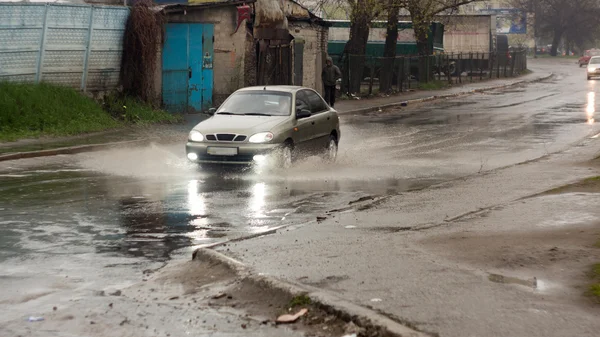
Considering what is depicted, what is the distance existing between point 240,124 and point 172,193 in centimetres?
282

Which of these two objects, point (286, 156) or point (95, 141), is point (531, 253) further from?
point (95, 141)

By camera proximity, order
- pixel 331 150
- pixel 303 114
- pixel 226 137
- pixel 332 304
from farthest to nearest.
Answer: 1. pixel 331 150
2. pixel 303 114
3. pixel 226 137
4. pixel 332 304

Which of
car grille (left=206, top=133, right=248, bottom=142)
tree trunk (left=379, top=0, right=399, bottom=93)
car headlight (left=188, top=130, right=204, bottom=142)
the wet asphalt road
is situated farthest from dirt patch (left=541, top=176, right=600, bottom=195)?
tree trunk (left=379, top=0, right=399, bottom=93)

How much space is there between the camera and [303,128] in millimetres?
17375

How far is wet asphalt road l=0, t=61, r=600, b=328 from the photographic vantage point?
944cm

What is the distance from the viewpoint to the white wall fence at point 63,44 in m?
22.4

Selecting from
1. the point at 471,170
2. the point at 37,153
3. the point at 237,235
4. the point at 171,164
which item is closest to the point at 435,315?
the point at 237,235

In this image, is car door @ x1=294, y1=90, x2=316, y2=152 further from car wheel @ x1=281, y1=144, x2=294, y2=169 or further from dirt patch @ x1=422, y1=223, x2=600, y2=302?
dirt patch @ x1=422, y1=223, x2=600, y2=302

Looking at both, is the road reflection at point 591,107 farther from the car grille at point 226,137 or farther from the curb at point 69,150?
the car grille at point 226,137

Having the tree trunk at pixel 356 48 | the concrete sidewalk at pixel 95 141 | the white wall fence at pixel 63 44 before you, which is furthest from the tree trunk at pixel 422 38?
the white wall fence at pixel 63 44

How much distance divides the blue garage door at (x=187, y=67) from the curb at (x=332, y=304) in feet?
63.8

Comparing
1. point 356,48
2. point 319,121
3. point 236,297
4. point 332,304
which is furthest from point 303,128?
point 356,48

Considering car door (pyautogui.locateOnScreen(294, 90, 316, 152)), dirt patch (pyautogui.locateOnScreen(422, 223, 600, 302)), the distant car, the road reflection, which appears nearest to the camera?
dirt patch (pyautogui.locateOnScreen(422, 223, 600, 302))

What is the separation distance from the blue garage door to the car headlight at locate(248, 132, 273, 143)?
11907mm
